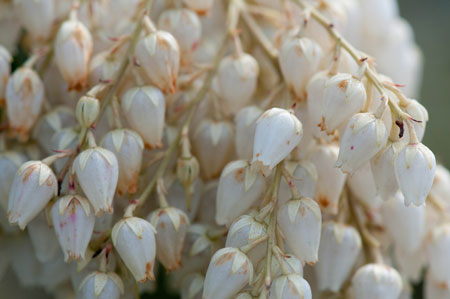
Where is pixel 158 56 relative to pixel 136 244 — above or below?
above

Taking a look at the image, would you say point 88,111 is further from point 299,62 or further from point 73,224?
A: point 299,62

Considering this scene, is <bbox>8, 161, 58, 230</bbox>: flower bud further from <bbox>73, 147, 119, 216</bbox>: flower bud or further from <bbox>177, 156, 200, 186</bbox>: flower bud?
<bbox>177, 156, 200, 186</bbox>: flower bud

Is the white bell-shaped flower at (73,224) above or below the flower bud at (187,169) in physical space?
above

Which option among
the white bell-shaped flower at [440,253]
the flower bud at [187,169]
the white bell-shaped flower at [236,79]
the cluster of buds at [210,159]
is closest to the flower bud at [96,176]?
the cluster of buds at [210,159]

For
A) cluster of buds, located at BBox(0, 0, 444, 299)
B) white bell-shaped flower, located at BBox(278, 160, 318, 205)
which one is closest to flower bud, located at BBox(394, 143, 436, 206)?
cluster of buds, located at BBox(0, 0, 444, 299)

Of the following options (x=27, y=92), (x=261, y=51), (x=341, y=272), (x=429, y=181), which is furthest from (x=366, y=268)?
(x=27, y=92)

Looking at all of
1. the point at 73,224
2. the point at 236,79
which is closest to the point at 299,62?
the point at 236,79

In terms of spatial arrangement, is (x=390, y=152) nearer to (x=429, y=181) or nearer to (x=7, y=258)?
(x=429, y=181)

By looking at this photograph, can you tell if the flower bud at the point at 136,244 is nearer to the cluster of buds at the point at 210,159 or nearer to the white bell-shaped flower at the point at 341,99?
the cluster of buds at the point at 210,159
